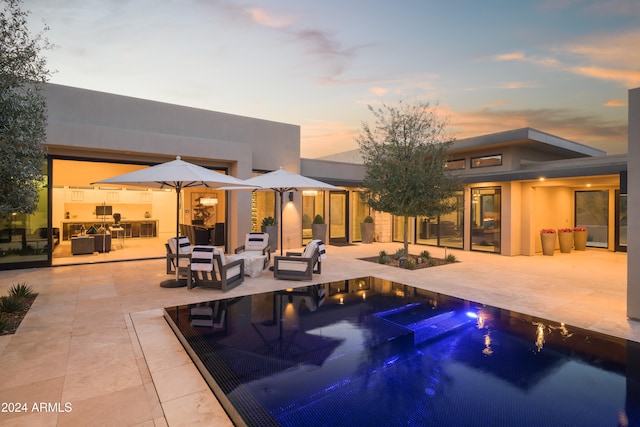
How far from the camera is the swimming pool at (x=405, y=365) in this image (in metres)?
2.82

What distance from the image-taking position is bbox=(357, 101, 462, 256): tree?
10438mm

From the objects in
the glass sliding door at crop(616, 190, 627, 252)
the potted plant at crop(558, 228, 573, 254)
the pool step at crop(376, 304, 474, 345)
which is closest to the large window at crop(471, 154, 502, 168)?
the potted plant at crop(558, 228, 573, 254)

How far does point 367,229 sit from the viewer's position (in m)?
16.7

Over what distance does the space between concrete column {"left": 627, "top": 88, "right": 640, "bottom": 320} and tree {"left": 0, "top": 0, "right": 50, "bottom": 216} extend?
31.5 feet

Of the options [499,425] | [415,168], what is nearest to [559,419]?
[499,425]

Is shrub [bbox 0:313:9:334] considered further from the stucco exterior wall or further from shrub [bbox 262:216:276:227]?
shrub [bbox 262:216:276:227]

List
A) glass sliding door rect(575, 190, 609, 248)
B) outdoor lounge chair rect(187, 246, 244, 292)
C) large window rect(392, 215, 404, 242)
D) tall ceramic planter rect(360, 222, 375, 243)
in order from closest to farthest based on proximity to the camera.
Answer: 1. outdoor lounge chair rect(187, 246, 244, 292)
2. glass sliding door rect(575, 190, 609, 248)
3. tall ceramic planter rect(360, 222, 375, 243)
4. large window rect(392, 215, 404, 242)

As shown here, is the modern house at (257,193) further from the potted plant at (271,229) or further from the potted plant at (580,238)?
the potted plant at (580,238)

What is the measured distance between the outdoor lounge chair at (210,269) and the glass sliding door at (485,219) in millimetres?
10805

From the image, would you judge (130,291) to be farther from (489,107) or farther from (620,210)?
(620,210)

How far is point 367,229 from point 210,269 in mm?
11027

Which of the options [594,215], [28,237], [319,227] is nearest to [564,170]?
[594,215]

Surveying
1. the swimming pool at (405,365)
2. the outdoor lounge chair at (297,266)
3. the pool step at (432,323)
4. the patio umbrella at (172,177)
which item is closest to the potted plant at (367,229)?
the outdoor lounge chair at (297,266)

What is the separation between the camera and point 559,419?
276cm
